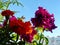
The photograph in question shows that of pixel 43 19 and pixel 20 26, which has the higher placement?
pixel 43 19

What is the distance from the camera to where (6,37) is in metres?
1.02

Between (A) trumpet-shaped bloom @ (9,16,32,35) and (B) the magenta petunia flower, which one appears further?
(B) the magenta petunia flower

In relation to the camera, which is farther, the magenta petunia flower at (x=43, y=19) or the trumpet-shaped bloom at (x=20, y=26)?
the magenta petunia flower at (x=43, y=19)

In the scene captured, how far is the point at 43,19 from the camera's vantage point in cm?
136

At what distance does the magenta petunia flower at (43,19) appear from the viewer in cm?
135

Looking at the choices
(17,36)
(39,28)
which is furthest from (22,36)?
(39,28)

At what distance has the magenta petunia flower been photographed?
1.35 meters

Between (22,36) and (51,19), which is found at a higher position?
(51,19)

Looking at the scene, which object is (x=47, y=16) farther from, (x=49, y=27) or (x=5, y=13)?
(x=5, y=13)

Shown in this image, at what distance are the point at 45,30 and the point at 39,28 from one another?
0.08 meters

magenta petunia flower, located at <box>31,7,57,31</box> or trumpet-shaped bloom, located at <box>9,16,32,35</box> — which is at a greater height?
magenta petunia flower, located at <box>31,7,57,31</box>

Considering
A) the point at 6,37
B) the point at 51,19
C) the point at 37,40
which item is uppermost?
the point at 51,19

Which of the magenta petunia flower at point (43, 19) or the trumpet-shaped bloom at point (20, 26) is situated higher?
the magenta petunia flower at point (43, 19)

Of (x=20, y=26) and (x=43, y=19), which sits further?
(x=43, y=19)
